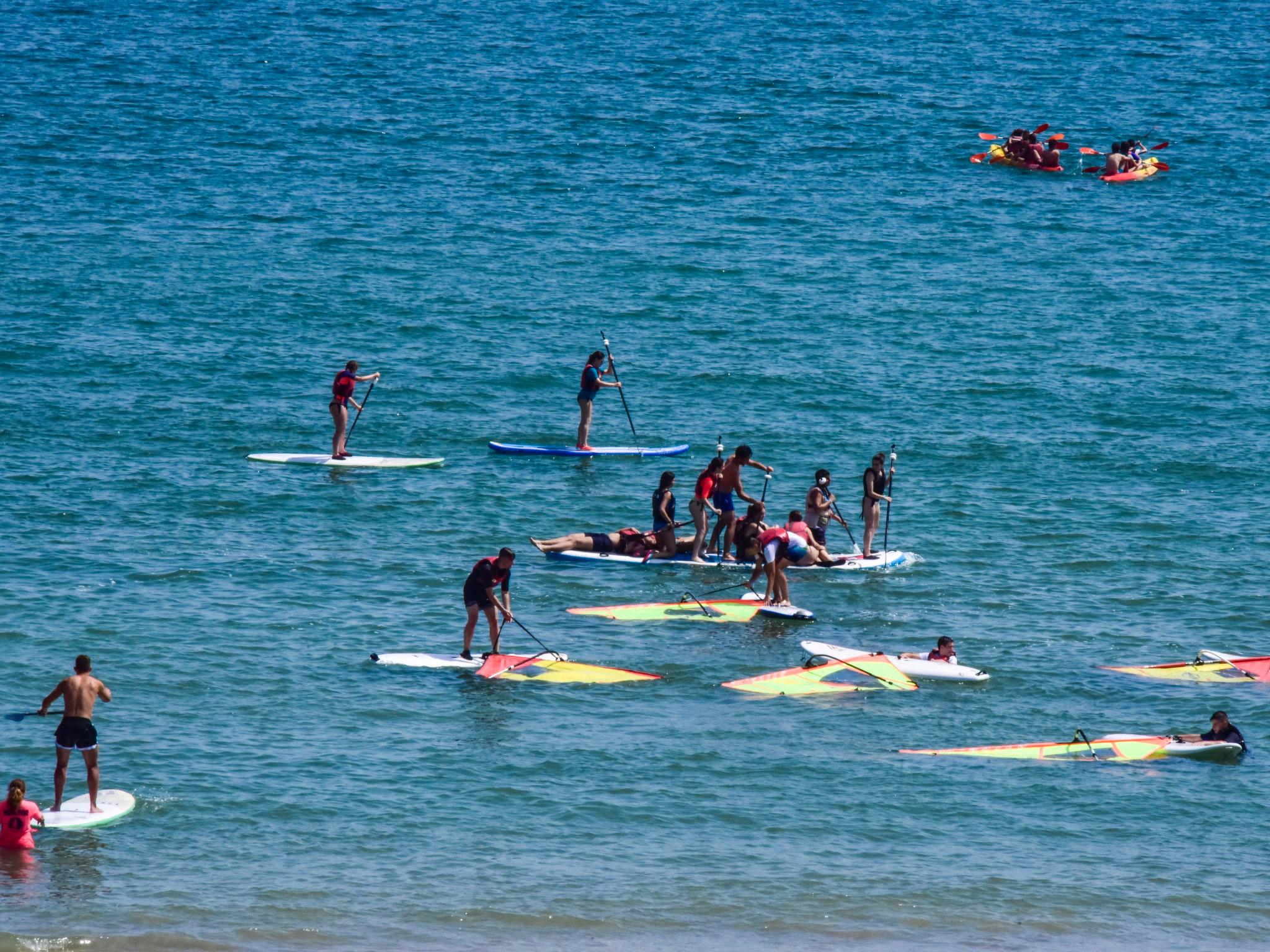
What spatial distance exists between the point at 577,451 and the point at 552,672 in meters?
12.5

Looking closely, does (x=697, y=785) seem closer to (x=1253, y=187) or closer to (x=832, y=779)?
(x=832, y=779)

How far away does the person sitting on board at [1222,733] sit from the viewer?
20.9m

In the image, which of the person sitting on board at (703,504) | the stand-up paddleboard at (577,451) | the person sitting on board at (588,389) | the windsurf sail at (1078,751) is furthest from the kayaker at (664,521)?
the windsurf sail at (1078,751)

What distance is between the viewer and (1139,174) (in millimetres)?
60938

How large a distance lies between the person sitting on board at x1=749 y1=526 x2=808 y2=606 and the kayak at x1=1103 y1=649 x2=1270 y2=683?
5.06 metres

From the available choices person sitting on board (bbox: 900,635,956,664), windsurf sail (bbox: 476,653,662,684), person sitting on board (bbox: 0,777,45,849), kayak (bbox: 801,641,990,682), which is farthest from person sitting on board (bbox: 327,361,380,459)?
person sitting on board (bbox: 0,777,45,849)

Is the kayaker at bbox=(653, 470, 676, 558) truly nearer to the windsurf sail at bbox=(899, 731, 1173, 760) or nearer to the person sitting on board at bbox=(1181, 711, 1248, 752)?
the windsurf sail at bbox=(899, 731, 1173, 760)

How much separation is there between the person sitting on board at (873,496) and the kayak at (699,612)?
124 inches

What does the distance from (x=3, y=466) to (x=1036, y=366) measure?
25449 mm

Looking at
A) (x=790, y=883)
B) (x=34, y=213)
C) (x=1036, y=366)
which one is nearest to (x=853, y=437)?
(x=1036, y=366)

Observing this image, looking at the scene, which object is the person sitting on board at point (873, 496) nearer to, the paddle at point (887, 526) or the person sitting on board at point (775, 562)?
the paddle at point (887, 526)

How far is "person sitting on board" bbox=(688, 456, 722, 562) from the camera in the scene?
28562mm

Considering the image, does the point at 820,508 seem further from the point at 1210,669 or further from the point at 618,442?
the point at 618,442

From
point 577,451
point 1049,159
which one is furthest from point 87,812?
point 1049,159
